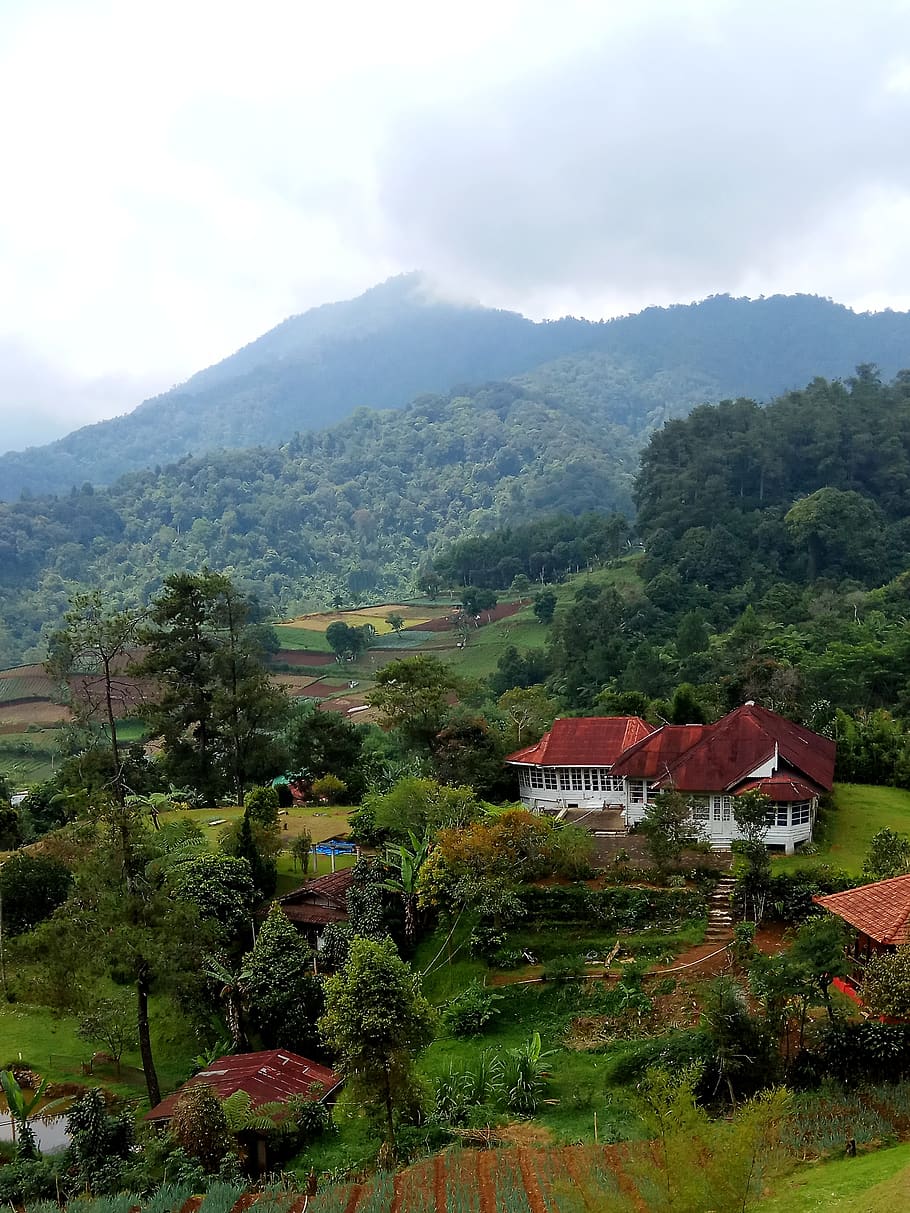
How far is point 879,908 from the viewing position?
45.8ft

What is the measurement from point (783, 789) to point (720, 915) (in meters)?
3.78

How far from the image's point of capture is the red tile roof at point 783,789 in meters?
20.4

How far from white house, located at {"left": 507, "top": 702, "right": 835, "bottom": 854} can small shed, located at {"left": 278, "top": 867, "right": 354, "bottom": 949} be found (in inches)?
254

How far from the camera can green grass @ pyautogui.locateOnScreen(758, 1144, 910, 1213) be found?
877cm

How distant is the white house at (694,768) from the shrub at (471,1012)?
20.1 feet

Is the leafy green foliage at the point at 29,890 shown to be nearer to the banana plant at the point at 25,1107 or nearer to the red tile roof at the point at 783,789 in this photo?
the banana plant at the point at 25,1107

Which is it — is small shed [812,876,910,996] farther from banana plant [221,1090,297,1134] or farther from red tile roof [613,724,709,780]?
red tile roof [613,724,709,780]

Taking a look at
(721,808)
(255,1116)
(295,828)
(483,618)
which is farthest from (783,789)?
(483,618)

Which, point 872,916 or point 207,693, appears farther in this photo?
point 207,693

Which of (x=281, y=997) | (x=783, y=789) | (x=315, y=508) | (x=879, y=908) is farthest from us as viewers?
(x=315, y=508)

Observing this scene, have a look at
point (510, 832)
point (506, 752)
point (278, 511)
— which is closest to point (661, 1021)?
point (510, 832)

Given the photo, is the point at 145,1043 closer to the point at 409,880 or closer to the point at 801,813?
the point at 409,880

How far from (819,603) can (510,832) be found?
38349 mm

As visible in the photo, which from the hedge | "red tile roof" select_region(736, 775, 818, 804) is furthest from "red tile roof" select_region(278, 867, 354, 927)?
"red tile roof" select_region(736, 775, 818, 804)
